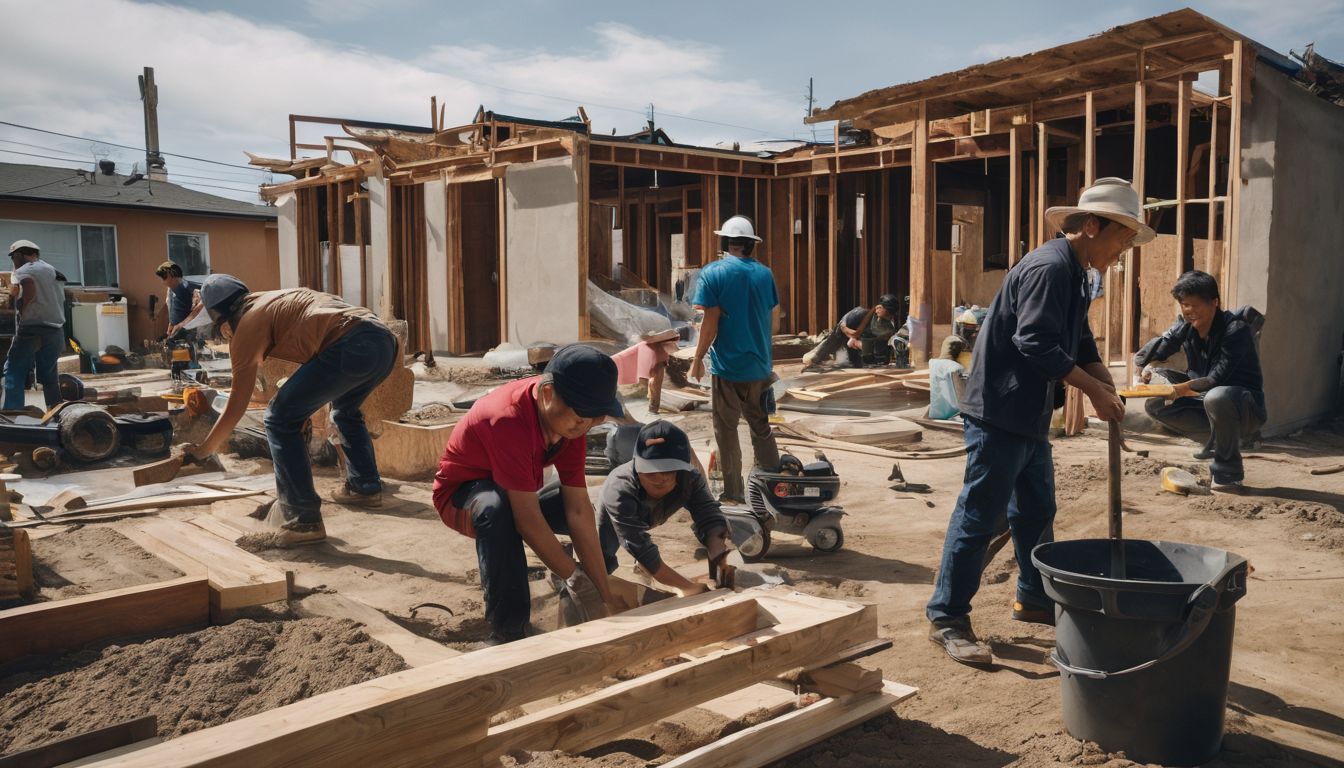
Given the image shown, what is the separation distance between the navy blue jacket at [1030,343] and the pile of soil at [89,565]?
3622 mm

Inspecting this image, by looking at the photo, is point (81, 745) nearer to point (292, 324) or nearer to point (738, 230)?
point (292, 324)

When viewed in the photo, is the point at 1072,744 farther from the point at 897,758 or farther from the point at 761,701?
the point at 761,701

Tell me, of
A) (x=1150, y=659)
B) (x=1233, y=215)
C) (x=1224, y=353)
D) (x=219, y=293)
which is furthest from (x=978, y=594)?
(x=1233, y=215)

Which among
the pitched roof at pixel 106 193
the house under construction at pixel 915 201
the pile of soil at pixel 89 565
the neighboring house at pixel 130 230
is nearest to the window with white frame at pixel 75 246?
the neighboring house at pixel 130 230

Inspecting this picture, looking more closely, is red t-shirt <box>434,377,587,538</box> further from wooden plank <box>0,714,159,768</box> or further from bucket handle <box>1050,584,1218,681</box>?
bucket handle <box>1050,584,1218,681</box>

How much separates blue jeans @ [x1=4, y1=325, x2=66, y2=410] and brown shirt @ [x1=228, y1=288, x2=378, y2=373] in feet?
18.1

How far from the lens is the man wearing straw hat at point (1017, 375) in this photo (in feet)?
11.2

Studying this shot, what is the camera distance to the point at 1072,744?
281 centimetres

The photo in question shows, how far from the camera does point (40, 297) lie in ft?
29.8

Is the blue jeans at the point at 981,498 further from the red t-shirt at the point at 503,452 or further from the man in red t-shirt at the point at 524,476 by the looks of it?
the red t-shirt at the point at 503,452

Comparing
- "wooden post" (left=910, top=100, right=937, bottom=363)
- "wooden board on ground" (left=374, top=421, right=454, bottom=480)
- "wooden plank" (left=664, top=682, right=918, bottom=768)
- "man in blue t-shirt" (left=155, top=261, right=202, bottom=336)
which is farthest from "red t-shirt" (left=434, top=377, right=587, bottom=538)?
"wooden post" (left=910, top=100, right=937, bottom=363)

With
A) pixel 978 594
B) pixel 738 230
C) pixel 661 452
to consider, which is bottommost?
pixel 978 594

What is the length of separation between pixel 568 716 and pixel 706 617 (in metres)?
0.66

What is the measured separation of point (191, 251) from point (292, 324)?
23.0 m
